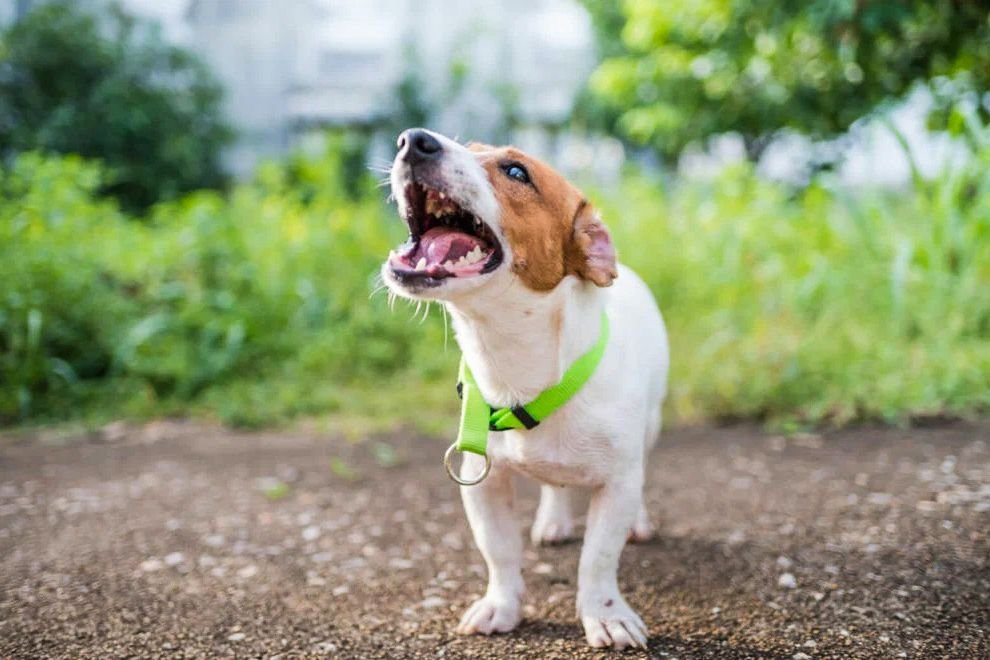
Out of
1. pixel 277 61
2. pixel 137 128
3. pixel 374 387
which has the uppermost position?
pixel 277 61

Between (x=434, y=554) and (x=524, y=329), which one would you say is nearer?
(x=524, y=329)

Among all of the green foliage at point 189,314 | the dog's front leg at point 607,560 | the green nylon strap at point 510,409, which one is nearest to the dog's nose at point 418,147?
the green nylon strap at point 510,409

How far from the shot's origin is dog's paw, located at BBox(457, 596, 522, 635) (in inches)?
82.9

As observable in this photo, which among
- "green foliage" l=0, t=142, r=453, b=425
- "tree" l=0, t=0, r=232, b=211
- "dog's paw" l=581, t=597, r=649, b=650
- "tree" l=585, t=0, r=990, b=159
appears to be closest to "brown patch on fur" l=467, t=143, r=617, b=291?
"dog's paw" l=581, t=597, r=649, b=650

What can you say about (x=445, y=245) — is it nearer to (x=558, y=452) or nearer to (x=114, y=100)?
(x=558, y=452)

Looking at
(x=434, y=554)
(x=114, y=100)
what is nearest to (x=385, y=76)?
(x=114, y=100)

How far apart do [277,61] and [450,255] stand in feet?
58.8

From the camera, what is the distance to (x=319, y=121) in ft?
60.6

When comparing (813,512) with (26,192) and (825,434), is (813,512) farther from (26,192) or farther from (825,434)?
(26,192)

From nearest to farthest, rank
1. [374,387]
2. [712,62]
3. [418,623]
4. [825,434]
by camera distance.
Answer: [418,623] < [825,434] < [374,387] < [712,62]

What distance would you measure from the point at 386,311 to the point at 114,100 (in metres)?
10.00

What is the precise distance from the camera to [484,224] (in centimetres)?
188

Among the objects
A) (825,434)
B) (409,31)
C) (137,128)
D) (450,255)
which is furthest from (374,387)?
(409,31)

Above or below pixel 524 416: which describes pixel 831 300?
below
